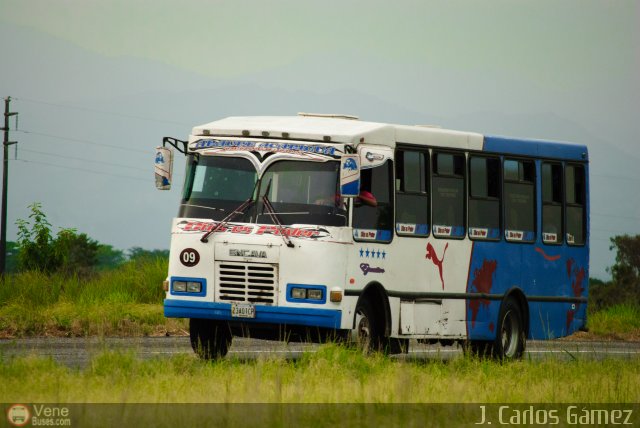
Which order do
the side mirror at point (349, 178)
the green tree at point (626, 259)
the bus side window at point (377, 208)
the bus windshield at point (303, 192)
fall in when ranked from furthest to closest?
the green tree at point (626, 259), the bus side window at point (377, 208), the bus windshield at point (303, 192), the side mirror at point (349, 178)

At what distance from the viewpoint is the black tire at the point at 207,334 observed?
18.0 metres

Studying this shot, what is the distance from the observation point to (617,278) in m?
94.6

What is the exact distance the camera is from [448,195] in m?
19.6

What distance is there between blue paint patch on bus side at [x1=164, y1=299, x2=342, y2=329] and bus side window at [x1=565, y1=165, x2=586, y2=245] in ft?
21.8

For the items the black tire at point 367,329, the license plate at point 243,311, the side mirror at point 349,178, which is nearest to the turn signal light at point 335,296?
the black tire at point 367,329

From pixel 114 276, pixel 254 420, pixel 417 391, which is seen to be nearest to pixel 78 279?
pixel 114 276

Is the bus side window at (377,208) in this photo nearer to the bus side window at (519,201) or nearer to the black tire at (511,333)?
the bus side window at (519,201)

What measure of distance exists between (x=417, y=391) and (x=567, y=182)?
942 cm

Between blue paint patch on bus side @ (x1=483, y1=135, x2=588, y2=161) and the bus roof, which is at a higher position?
blue paint patch on bus side @ (x1=483, y1=135, x2=588, y2=161)

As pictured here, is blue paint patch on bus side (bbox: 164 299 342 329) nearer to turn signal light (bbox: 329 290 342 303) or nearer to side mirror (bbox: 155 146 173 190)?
turn signal light (bbox: 329 290 342 303)

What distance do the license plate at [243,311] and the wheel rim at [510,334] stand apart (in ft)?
17.4

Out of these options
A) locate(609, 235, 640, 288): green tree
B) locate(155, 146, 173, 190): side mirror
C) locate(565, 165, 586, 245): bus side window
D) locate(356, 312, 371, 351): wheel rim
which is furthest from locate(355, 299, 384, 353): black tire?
locate(609, 235, 640, 288): green tree

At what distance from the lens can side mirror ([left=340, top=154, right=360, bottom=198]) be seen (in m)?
16.7

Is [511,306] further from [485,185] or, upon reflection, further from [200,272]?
[200,272]
